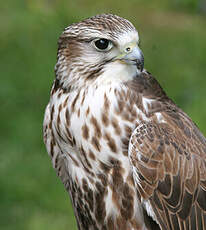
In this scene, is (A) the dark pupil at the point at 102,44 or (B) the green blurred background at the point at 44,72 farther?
(B) the green blurred background at the point at 44,72

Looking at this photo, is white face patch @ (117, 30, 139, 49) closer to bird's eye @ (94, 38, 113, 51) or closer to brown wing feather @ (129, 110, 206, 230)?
bird's eye @ (94, 38, 113, 51)

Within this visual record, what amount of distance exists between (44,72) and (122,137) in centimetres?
425

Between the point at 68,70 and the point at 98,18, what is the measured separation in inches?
13.1

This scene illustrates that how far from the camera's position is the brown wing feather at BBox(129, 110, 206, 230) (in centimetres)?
378

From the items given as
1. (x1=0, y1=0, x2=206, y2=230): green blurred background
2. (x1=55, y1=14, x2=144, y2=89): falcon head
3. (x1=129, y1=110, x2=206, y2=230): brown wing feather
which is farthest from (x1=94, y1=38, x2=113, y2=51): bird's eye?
(x1=0, y1=0, x2=206, y2=230): green blurred background

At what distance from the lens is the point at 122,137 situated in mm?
3838

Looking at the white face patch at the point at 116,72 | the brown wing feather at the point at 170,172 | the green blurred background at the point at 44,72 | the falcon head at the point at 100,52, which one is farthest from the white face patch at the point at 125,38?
the green blurred background at the point at 44,72

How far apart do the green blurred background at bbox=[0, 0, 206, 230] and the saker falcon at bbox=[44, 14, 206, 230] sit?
89.0 inches

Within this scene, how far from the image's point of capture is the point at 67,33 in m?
3.89

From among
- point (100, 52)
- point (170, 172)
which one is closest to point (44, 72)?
point (100, 52)

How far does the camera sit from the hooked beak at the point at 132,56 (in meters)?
3.75

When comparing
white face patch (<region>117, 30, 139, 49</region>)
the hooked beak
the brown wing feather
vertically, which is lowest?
the brown wing feather

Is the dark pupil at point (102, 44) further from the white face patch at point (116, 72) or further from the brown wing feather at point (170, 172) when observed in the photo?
the brown wing feather at point (170, 172)

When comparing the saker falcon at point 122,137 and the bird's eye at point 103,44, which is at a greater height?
the bird's eye at point 103,44
